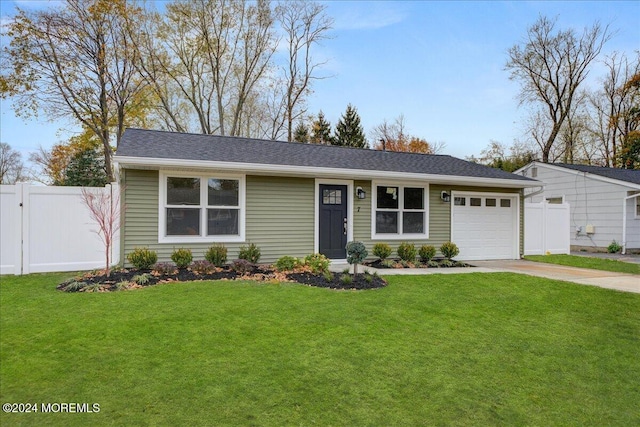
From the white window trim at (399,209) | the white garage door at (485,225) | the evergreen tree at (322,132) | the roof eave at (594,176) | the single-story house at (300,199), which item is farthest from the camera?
the evergreen tree at (322,132)

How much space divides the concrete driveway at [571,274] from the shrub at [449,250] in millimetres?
663

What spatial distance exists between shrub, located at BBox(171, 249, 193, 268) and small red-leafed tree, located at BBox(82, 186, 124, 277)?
1196mm

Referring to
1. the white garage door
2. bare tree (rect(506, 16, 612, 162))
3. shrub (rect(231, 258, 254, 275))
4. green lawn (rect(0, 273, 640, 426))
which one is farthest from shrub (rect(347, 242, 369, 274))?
bare tree (rect(506, 16, 612, 162))

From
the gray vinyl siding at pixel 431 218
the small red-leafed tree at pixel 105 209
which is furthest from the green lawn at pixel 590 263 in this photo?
the small red-leafed tree at pixel 105 209

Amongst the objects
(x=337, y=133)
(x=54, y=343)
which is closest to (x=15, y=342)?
(x=54, y=343)

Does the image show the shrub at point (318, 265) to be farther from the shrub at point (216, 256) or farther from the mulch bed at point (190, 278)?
the shrub at point (216, 256)

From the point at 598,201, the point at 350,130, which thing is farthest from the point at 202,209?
the point at 350,130

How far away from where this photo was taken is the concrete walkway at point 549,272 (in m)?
7.54

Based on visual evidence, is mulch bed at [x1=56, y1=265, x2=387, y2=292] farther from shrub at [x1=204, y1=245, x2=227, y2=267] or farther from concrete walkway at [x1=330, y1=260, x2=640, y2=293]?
concrete walkway at [x1=330, y1=260, x2=640, y2=293]

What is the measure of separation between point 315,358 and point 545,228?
1226 cm

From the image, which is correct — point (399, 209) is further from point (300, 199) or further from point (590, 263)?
point (590, 263)

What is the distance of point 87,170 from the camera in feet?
62.5

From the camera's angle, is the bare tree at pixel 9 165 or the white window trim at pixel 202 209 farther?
the bare tree at pixel 9 165

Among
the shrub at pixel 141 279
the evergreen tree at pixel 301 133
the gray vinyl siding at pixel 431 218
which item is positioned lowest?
the shrub at pixel 141 279
